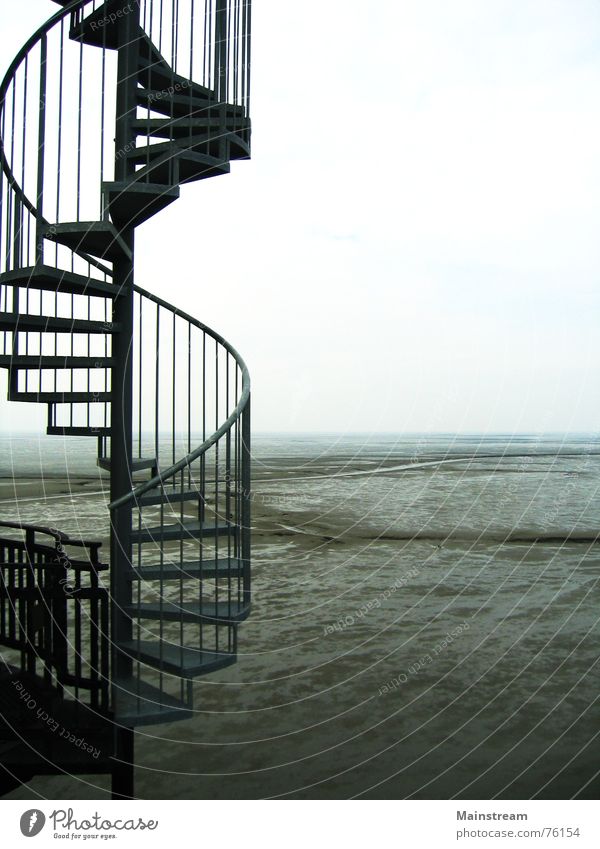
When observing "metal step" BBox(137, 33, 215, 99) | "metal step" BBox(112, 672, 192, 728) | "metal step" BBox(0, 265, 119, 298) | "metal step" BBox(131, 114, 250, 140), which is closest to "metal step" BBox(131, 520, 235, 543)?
"metal step" BBox(112, 672, 192, 728)

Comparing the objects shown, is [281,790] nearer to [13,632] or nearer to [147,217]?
[13,632]

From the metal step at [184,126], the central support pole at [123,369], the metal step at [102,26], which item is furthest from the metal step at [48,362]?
the metal step at [102,26]

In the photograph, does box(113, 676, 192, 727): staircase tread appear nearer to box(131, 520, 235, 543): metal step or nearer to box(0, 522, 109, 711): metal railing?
box(0, 522, 109, 711): metal railing

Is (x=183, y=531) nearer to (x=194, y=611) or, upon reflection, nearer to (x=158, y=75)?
(x=194, y=611)

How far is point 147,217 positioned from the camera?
374cm

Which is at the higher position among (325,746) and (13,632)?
(13,632)

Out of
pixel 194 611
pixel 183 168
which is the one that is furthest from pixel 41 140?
pixel 194 611

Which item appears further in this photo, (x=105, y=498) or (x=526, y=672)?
(x=105, y=498)

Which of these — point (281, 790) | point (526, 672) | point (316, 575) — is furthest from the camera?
point (316, 575)

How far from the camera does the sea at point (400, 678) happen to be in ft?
10.7

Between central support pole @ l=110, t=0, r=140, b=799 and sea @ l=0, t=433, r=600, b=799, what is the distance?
0.82 m

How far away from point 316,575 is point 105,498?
7.78 metres

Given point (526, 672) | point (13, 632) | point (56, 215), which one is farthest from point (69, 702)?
point (526, 672)

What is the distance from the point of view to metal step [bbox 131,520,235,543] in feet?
10.8
